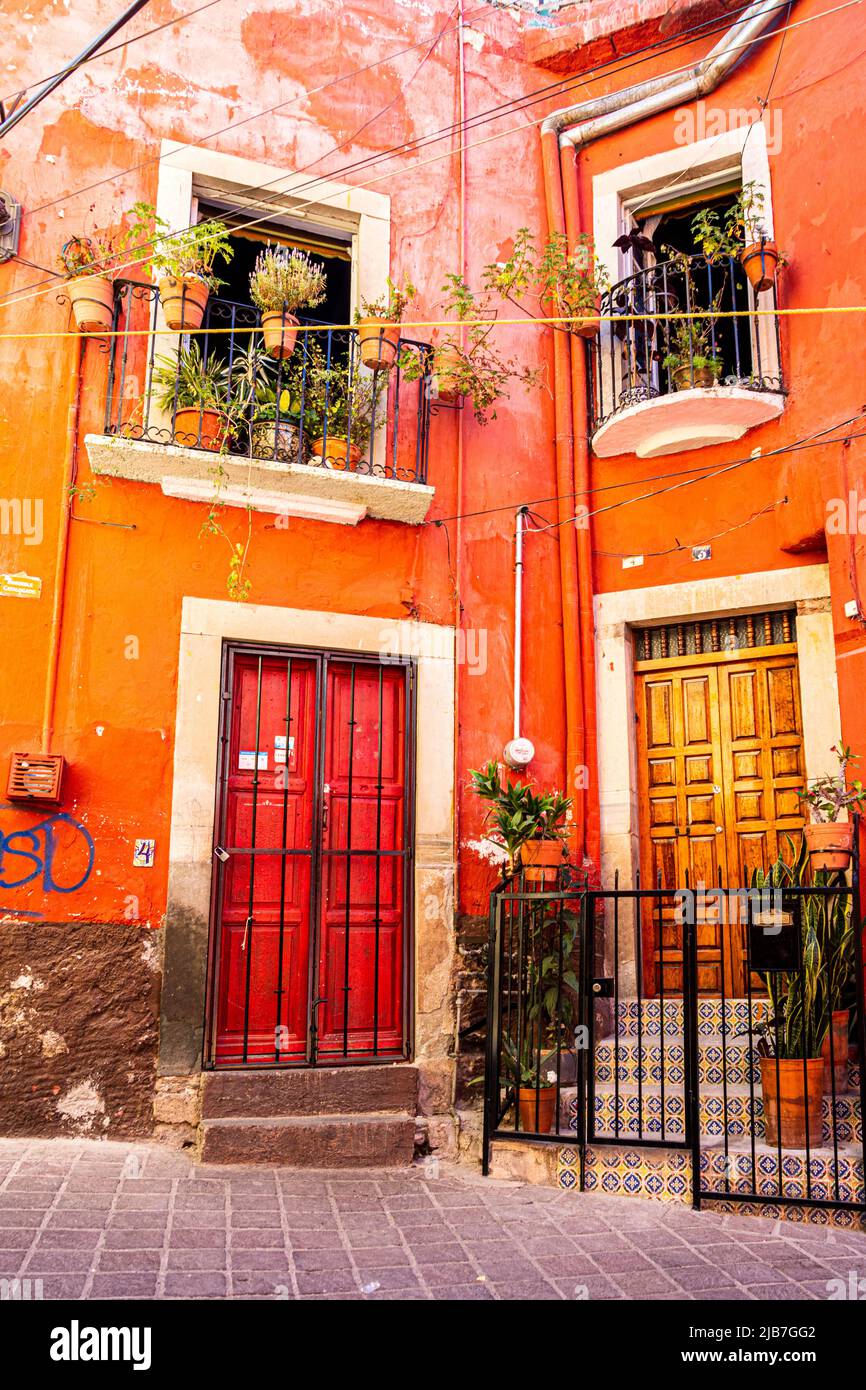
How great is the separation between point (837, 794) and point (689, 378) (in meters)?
2.98

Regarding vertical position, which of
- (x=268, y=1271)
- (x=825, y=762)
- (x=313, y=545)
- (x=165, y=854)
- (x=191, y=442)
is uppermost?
(x=191, y=442)

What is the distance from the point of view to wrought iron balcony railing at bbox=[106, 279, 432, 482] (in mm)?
6414

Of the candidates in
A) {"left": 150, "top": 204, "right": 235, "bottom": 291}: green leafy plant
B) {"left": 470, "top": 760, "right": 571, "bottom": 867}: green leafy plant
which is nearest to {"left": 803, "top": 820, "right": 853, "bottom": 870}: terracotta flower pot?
{"left": 470, "top": 760, "right": 571, "bottom": 867}: green leafy plant

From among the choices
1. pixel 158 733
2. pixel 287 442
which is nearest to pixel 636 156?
pixel 287 442

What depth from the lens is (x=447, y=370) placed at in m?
7.03

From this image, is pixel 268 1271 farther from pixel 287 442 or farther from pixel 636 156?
pixel 636 156

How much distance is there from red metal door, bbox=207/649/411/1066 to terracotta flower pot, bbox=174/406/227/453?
1.24 metres

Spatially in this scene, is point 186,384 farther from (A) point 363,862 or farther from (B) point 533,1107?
(B) point 533,1107

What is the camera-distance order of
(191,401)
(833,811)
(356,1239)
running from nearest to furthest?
(356,1239) < (833,811) < (191,401)

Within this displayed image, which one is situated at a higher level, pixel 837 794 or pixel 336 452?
pixel 336 452

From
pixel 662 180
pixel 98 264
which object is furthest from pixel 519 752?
pixel 662 180

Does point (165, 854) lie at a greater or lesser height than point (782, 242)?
lesser

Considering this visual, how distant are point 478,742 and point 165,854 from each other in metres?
2.06

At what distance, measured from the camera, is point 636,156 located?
7719 mm
